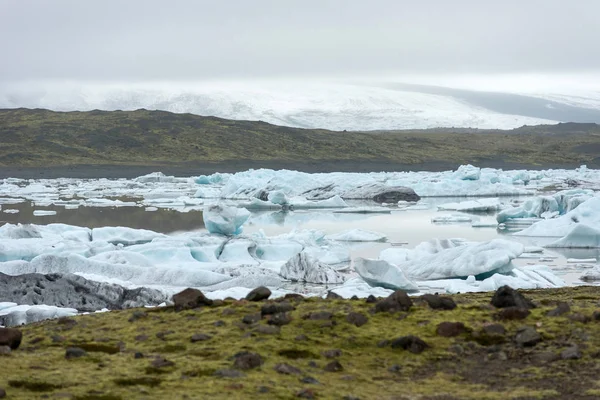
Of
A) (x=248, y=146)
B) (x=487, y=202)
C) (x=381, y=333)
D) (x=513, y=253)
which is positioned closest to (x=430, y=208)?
(x=487, y=202)

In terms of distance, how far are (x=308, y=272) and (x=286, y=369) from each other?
30.6 feet

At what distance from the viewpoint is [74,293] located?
500 inches

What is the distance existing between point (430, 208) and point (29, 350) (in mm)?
30707

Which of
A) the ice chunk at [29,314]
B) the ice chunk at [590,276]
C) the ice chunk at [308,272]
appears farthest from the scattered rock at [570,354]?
the ice chunk at [590,276]

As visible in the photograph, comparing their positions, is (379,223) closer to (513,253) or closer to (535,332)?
(513,253)

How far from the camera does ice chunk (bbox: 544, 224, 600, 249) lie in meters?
20.6

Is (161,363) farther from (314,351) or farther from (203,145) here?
(203,145)

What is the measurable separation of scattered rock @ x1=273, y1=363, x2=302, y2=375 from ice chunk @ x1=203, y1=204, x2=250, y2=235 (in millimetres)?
16977

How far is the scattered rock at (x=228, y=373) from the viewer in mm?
5688

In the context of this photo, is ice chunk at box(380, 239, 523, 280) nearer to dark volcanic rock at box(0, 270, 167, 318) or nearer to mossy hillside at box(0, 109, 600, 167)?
dark volcanic rock at box(0, 270, 167, 318)

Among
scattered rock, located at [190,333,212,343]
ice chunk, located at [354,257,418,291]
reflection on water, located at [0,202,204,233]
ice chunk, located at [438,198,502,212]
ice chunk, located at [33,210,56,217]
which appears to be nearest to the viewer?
scattered rock, located at [190,333,212,343]

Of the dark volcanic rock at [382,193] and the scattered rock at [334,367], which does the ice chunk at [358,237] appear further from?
the dark volcanic rock at [382,193]

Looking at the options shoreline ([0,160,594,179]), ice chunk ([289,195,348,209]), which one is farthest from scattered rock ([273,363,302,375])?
shoreline ([0,160,594,179])

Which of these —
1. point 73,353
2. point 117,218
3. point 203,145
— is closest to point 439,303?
point 73,353
